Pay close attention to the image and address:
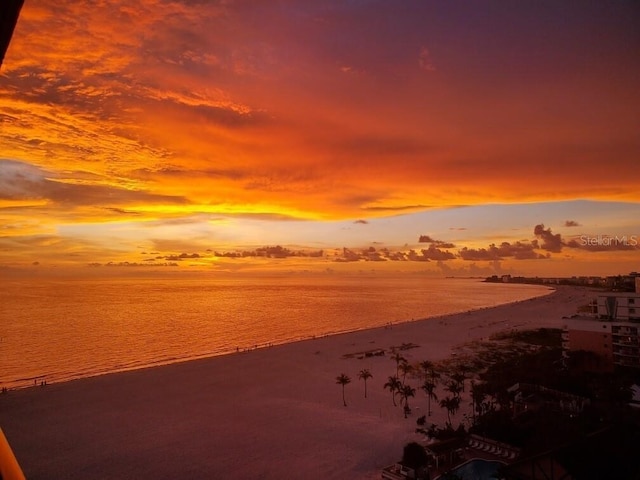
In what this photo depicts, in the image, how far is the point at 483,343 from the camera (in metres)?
47.9

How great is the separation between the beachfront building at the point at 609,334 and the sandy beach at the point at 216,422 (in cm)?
1243

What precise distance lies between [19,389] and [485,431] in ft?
106

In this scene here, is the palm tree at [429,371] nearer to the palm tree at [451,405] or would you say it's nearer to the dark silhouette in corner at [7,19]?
the palm tree at [451,405]

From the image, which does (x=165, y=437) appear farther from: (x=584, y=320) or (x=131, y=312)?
(x=131, y=312)

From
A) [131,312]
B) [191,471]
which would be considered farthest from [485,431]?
[131,312]

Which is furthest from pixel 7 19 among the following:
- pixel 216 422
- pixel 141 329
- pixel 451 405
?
pixel 141 329

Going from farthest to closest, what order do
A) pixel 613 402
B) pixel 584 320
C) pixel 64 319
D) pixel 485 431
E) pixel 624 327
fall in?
1. pixel 64 319
2. pixel 584 320
3. pixel 624 327
4. pixel 613 402
5. pixel 485 431

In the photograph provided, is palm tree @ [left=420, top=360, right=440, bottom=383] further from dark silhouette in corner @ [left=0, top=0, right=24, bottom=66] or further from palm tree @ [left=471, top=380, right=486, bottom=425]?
dark silhouette in corner @ [left=0, top=0, right=24, bottom=66]

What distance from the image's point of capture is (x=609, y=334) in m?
31.6

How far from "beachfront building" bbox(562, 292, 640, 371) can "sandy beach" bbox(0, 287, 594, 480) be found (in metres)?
12.4

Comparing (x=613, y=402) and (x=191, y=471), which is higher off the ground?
(x=613, y=402)

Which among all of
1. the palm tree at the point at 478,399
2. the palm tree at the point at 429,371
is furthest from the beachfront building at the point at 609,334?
the palm tree at the point at 478,399

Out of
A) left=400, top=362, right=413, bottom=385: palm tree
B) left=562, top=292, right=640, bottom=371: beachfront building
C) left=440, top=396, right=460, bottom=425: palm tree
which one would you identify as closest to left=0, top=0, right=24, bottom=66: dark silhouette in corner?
left=440, top=396, right=460, bottom=425: palm tree

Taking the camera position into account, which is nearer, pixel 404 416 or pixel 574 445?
pixel 574 445
